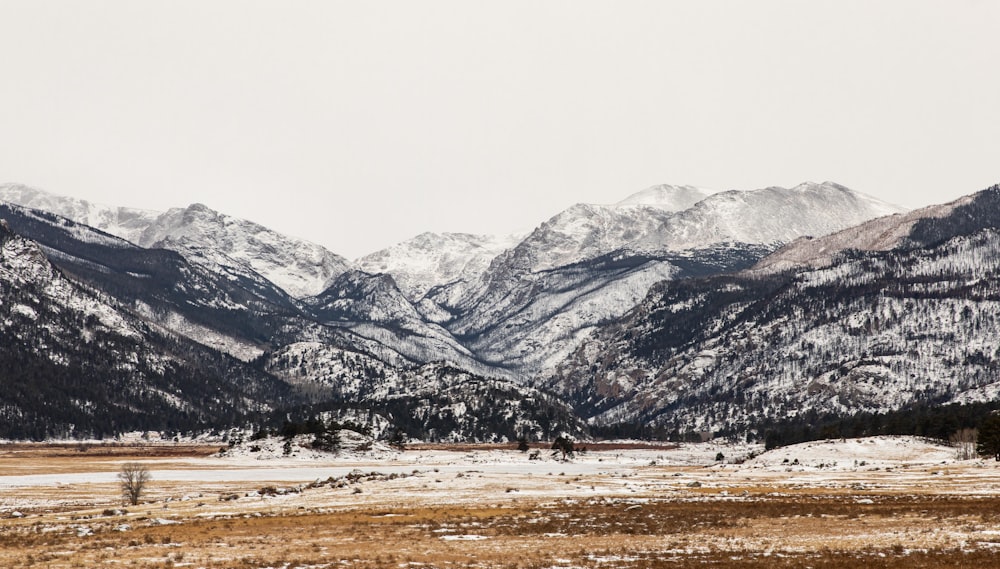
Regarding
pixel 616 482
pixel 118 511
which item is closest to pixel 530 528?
pixel 118 511

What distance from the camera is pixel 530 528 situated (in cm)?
5778

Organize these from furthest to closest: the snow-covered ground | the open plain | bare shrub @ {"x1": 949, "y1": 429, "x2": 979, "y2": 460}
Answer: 1. bare shrub @ {"x1": 949, "y1": 429, "x2": 979, "y2": 460}
2. the snow-covered ground
3. the open plain

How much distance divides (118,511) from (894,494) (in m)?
71.8

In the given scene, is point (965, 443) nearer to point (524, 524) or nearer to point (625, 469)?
point (625, 469)

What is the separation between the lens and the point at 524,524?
60.3 meters

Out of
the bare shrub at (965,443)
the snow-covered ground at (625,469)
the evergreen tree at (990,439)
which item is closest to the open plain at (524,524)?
the evergreen tree at (990,439)

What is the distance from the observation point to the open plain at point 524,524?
42.5 metres

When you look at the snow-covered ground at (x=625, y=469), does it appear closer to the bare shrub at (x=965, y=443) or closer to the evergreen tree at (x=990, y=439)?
the bare shrub at (x=965, y=443)

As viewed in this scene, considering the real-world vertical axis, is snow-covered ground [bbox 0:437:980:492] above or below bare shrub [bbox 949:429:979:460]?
below

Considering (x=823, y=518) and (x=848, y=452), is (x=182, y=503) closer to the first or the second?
(x=823, y=518)

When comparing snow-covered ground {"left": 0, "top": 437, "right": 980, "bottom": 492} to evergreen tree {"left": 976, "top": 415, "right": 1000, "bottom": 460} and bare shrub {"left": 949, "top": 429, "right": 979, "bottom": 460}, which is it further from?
evergreen tree {"left": 976, "top": 415, "right": 1000, "bottom": 460}

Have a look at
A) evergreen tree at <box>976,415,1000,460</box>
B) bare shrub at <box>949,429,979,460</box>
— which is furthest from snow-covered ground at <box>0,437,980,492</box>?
evergreen tree at <box>976,415,1000,460</box>

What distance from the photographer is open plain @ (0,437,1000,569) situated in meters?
42.5

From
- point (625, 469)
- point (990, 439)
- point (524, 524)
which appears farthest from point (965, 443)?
point (524, 524)
